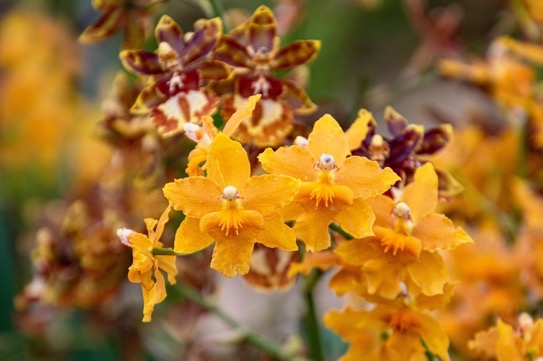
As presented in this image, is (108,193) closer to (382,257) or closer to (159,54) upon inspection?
(159,54)

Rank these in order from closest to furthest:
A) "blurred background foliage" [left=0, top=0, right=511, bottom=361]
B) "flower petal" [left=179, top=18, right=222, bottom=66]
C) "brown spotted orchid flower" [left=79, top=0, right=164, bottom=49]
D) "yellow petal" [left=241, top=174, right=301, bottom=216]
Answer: "yellow petal" [left=241, top=174, right=301, bottom=216], "flower petal" [left=179, top=18, right=222, bottom=66], "brown spotted orchid flower" [left=79, top=0, right=164, bottom=49], "blurred background foliage" [left=0, top=0, right=511, bottom=361]

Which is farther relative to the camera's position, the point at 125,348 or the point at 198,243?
the point at 125,348

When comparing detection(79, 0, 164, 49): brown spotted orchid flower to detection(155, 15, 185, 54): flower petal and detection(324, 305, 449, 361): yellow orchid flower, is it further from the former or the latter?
detection(324, 305, 449, 361): yellow orchid flower

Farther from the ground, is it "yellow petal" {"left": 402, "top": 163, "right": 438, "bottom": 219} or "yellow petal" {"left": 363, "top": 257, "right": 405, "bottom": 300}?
"yellow petal" {"left": 402, "top": 163, "right": 438, "bottom": 219}

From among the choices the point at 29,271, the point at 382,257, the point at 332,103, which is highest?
the point at 382,257

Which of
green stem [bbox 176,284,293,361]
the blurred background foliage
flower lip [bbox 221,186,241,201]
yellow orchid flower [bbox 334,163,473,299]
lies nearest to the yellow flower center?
yellow orchid flower [bbox 334,163,473,299]

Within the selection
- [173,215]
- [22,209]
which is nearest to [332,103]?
[173,215]

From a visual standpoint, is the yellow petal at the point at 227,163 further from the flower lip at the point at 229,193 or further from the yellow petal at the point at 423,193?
the yellow petal at the point at 423,193
